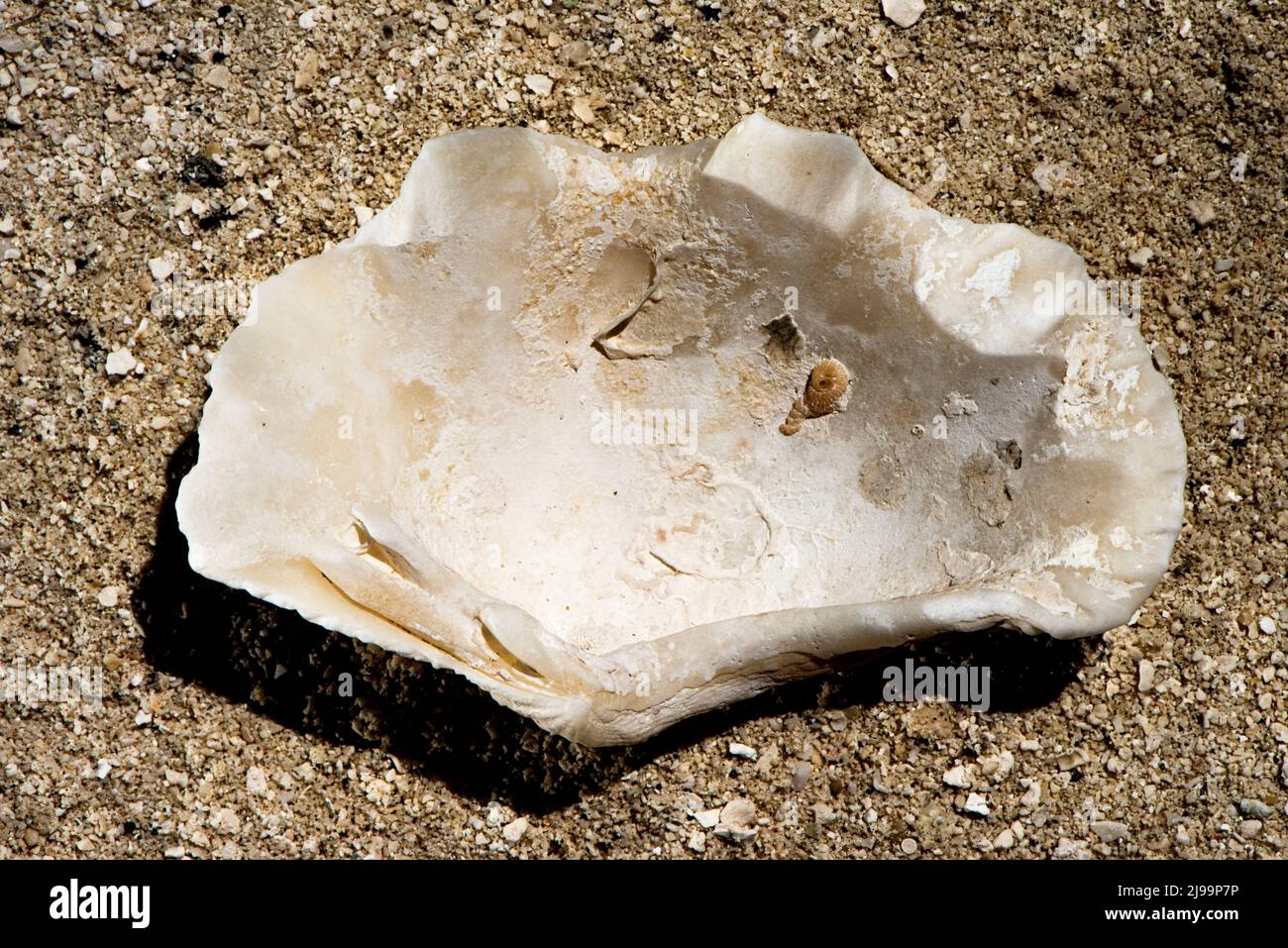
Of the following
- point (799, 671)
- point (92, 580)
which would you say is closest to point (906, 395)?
point (799, 671)

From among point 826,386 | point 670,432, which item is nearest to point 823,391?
point 826,386

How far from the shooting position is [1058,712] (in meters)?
2.45

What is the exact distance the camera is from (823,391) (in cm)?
235

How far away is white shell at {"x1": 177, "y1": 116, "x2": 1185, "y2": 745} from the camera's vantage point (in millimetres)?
2057

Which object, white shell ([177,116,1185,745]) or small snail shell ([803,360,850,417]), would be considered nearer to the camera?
white shell ([177,116,1185,745])

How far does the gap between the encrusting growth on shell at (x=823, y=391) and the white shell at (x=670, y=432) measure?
0.02 metres

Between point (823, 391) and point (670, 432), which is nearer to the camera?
point (823, 391)

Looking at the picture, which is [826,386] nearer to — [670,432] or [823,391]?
[823,391]

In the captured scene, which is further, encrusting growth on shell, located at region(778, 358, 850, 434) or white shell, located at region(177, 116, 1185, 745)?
encrusting growth on shell, located at region(778, 358, 850, 434)

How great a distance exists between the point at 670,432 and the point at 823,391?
32cm

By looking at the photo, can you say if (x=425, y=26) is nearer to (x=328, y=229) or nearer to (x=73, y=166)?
(x=328, y=229)

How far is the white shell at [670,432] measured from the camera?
6.75ft

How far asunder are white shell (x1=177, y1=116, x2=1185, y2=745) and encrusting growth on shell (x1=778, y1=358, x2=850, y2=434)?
0.05ft

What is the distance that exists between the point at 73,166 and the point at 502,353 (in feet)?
3.13
